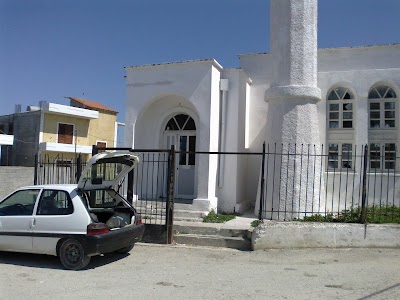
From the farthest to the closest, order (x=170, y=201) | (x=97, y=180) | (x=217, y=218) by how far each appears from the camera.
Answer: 1. (x=217, y=218)
2. (x=170, y=201)
3. (x=97, y=180)

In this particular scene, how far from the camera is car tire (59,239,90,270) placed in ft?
22.2

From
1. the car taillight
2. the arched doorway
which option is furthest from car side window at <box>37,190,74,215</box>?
the arched doorway

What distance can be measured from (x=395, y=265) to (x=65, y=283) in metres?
5.93

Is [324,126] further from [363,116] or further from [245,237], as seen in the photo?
[245,237]

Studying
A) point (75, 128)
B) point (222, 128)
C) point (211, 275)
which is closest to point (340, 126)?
point (222, 128)

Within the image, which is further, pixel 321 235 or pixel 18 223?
pixel 321 235

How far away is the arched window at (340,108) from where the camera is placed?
40.9 feet

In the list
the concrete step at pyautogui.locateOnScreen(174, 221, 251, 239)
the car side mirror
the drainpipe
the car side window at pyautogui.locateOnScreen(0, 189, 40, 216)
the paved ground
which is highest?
the drainpipe

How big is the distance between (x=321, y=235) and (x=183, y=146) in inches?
235

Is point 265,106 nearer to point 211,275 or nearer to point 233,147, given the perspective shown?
point 233,147

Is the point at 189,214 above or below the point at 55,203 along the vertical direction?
below

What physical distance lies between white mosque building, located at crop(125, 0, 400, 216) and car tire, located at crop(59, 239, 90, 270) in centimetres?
489

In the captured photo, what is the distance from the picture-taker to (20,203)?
7512 millimetres

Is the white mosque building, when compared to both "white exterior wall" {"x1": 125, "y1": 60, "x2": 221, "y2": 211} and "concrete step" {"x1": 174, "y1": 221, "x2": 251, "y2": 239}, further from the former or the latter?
"concrete step" {"x1": 174, "y1": 221, "x2": 251, "y2": 239}
